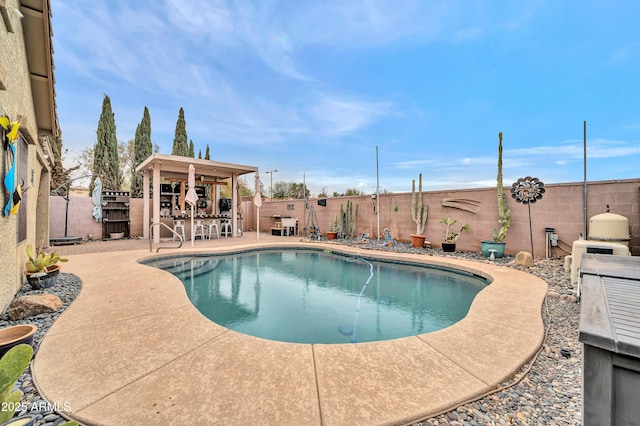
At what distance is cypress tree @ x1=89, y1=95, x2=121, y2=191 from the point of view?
15.4 meters

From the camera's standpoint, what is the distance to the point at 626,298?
1.28 m

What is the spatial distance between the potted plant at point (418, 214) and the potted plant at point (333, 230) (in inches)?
136

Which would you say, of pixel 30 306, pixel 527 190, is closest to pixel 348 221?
pixel 527 190

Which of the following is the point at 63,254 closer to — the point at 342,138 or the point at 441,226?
the point at 441,226

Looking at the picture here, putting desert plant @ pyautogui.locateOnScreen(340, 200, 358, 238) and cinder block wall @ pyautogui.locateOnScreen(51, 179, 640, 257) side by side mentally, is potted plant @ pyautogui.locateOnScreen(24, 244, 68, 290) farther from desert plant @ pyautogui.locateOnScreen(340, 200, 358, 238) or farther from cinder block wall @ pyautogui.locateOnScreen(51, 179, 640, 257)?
desert plant @ pyautogui.locateOnScreen(340, 200, 358, 238)

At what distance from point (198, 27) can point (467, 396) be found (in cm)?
1101

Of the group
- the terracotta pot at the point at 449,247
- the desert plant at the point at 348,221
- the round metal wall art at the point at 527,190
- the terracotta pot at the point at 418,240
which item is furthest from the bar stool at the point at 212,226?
the round metal wall art at the point at 527,190

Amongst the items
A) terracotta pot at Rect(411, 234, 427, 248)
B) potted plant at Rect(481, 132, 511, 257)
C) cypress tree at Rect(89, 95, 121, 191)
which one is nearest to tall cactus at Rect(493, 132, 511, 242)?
potted plant at Rect(481, 132, 511, 257)

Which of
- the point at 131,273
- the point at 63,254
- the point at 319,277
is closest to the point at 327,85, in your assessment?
the point at 319,277

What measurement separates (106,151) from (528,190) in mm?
20649

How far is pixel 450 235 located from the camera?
26.4 feet

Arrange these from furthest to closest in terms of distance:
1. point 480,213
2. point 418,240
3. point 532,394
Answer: point 418,240
point 480,213
point 532,394

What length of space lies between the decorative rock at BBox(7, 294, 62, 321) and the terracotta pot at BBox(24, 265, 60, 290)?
99 cm

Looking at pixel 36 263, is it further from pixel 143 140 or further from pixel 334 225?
pixel 143 140
